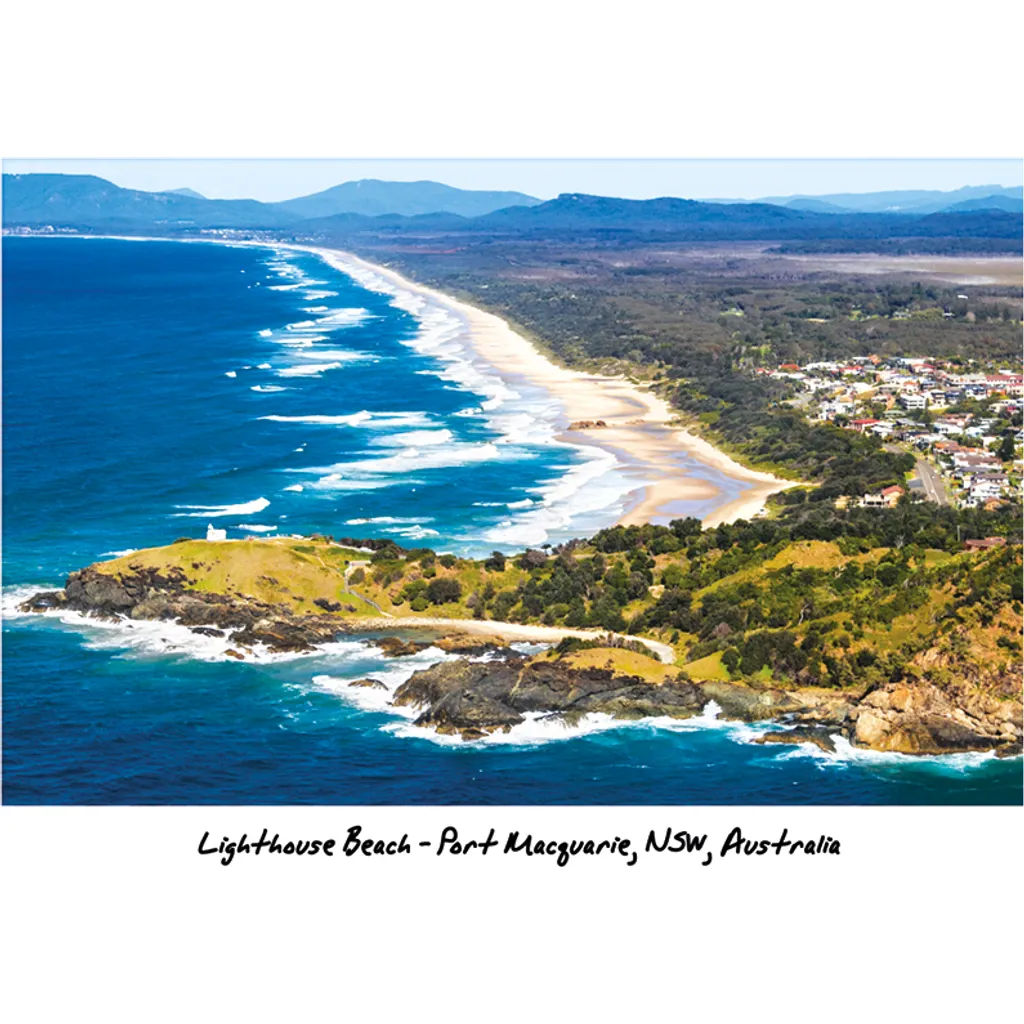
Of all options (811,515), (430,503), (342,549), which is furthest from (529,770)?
(430,503)

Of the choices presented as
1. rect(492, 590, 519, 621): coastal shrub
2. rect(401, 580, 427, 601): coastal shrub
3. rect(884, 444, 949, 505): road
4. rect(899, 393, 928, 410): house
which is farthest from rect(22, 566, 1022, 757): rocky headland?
rect(899, 393, 928, 410): house

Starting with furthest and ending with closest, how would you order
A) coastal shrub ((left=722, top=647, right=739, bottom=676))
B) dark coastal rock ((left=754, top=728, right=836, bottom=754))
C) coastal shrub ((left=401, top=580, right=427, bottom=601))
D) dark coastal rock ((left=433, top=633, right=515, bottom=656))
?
coastal shrub ((left=401, top=580, right=427, bottom=601)) → dark coastal rock ((left=433, top=633, right=515, bottom=656)) → coastal shrub ((left=722, top=647, right=739, bottom=676)) → dark coastal rock ((left=754, top=728, right=836, bottom=754))

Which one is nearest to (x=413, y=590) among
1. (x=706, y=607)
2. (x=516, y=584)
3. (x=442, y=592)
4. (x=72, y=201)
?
(x=442, y=592)

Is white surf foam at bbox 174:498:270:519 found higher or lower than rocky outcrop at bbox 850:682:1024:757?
lower

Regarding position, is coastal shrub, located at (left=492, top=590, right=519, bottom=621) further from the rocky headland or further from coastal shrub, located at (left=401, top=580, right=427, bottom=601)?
coastal shrub, located at (left=401, top=580, right=427, bottom=601)

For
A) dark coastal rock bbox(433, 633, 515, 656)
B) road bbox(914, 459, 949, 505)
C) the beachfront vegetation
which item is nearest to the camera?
the beachfront vegetation

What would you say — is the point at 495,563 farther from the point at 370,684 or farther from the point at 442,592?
the point at 370,684
